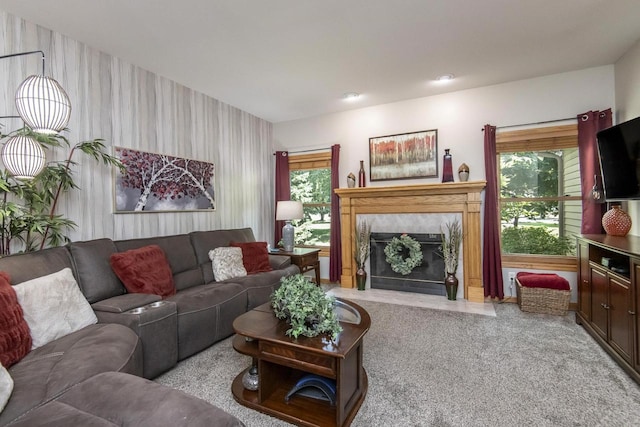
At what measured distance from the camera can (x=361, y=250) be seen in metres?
4.50

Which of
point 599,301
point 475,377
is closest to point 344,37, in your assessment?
point 475,377

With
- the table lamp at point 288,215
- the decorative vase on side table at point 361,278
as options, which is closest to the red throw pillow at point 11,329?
the table lamp at point 288,215

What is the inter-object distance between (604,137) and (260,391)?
3683 mm

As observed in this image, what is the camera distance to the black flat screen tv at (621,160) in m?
2.48

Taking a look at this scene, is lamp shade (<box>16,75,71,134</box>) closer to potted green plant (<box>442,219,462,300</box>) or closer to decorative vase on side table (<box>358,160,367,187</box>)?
decorative vase on side table (<box>358,160,367,187</box>)

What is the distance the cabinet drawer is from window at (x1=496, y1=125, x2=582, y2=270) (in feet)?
10.5

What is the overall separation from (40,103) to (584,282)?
179 inches

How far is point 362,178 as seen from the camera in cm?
457

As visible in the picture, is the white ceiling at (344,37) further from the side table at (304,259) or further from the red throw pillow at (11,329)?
the side table at (304,259)

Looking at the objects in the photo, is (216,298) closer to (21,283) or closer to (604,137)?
(21,283)

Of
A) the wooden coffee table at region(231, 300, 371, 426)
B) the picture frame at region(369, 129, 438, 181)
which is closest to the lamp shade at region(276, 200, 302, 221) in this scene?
the picture frame at region(369, 129, 438, 181)

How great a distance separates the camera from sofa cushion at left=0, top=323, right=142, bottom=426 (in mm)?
1247

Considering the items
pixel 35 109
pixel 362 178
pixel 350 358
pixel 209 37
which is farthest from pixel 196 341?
pixel 362 178

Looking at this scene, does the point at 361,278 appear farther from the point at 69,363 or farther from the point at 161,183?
the point at 69,363
